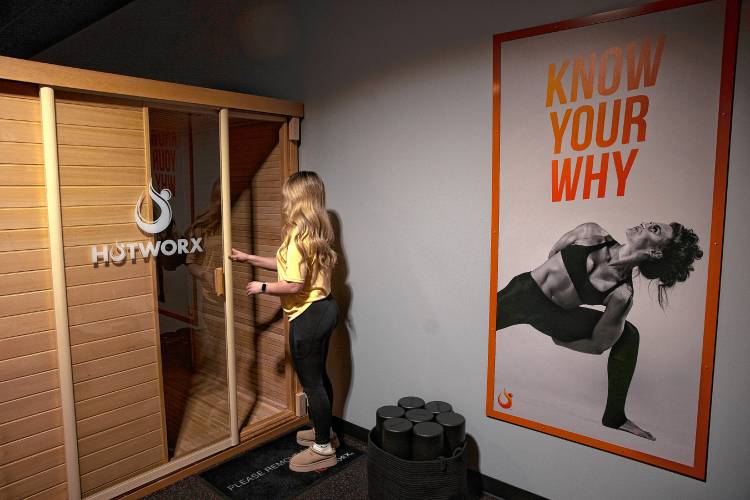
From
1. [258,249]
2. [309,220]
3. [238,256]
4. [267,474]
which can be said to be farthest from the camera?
[258,249]

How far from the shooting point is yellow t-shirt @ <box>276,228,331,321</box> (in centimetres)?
258

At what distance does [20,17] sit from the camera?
14.9ft

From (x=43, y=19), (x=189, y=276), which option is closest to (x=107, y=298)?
(x=189, y=276)

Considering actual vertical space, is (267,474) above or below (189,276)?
below

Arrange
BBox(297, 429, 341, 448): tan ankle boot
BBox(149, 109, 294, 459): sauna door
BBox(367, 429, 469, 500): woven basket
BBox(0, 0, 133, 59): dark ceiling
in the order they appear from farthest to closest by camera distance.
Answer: BBox(0, 0, 133, 59): dark ceiling
BBox(297, 429, 341, 448): tan ankle boot
BBox(149, 109, 294, 459): sauna door
BBox(367, 429, 469, 500): woven basket

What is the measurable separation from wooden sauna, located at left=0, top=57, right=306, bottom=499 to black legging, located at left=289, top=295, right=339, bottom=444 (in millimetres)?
460

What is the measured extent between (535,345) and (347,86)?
176 cm

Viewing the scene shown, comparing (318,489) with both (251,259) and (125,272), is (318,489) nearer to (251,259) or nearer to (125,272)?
(251,259)

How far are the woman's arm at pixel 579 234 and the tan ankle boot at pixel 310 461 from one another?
1.64m

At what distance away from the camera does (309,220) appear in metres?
2.64

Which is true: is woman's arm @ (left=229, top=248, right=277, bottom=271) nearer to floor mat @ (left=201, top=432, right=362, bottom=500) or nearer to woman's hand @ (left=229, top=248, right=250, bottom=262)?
woman's hand @ (left=229, top=248, right=250, bottom=262)

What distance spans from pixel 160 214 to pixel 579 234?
6.60 feet

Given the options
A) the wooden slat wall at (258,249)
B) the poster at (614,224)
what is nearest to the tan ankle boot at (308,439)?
the wooden slat wall at (258,249)

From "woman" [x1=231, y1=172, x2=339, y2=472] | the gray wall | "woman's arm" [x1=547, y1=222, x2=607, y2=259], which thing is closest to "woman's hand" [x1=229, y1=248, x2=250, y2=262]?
"woman" [x1=231, y1=172, x2=339, y2=472]
